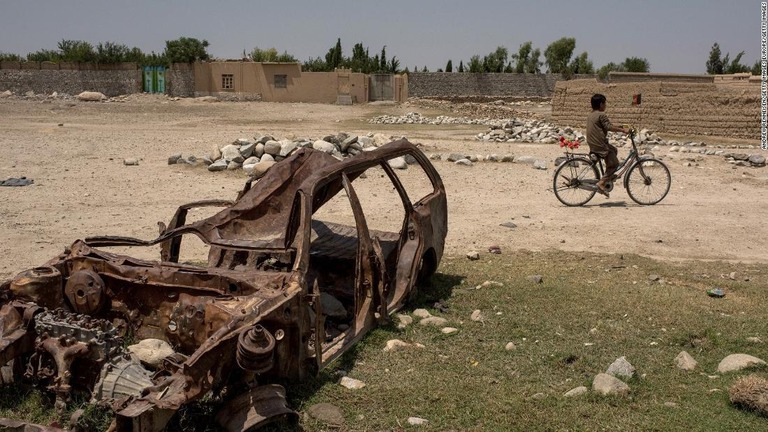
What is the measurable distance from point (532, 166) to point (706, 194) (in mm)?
3674

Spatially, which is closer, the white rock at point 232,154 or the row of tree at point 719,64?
the white rock at point 232,154

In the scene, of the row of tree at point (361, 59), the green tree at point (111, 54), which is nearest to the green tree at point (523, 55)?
the row of tree at point (361, 59)

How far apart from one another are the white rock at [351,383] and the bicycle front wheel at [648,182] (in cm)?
829

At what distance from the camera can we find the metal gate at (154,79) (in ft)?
159

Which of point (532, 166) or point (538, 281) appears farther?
point (532, 166)

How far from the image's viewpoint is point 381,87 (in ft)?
162

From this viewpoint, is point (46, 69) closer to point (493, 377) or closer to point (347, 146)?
point (347, 146)

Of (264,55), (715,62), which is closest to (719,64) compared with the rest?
(715,62)

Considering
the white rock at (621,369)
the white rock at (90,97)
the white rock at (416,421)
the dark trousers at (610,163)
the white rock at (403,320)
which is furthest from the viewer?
the white rock at (90,97)

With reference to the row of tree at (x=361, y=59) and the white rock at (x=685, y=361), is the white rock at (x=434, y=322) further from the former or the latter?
the row of tree at (x=361, y=59)

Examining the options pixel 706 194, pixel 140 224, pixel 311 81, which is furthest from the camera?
pixel 311 81

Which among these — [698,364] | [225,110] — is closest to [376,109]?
[225,110]

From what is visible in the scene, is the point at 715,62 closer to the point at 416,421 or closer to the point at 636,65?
the point at 636,65

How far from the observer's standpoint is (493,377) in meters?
4.70
